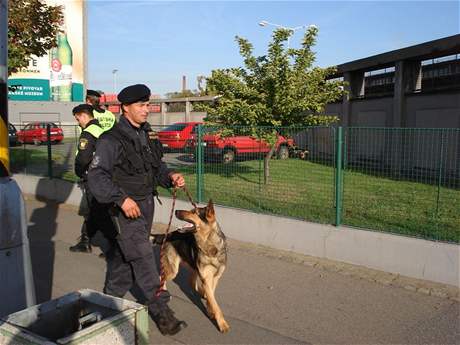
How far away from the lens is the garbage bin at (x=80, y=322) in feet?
8.02

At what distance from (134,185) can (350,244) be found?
10.8 feet

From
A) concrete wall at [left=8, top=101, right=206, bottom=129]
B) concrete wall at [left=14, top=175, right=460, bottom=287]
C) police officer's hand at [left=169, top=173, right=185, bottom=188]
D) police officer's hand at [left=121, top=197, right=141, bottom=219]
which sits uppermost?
concrete wall at [left=8, top=101, right=206, bottom=129]

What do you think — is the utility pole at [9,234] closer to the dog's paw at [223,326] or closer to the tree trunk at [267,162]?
the dog's paw at [223,326]

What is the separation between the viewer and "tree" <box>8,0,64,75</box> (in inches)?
456

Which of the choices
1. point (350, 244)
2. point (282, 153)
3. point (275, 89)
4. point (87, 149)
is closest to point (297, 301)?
point (350, 244)

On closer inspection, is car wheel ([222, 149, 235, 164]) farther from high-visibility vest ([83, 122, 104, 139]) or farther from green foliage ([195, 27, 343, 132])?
high-visibility vest ([83, 122, 104, 139])

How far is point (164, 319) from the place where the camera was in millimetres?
4160

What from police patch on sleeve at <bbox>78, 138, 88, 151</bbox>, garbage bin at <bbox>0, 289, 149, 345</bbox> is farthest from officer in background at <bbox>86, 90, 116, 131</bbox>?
garbage bin at <bbox>0, 289, 149, 345</bbox>

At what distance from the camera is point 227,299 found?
204 inches

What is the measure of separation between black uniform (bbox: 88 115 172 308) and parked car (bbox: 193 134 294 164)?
389 cm

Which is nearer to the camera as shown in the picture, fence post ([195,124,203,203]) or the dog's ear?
the dog's ear

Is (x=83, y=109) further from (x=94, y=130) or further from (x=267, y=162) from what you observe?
(x=267, y=162)

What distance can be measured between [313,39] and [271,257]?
18.0 feet

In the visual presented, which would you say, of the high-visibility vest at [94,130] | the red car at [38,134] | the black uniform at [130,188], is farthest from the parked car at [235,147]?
the red car at [38,134]
